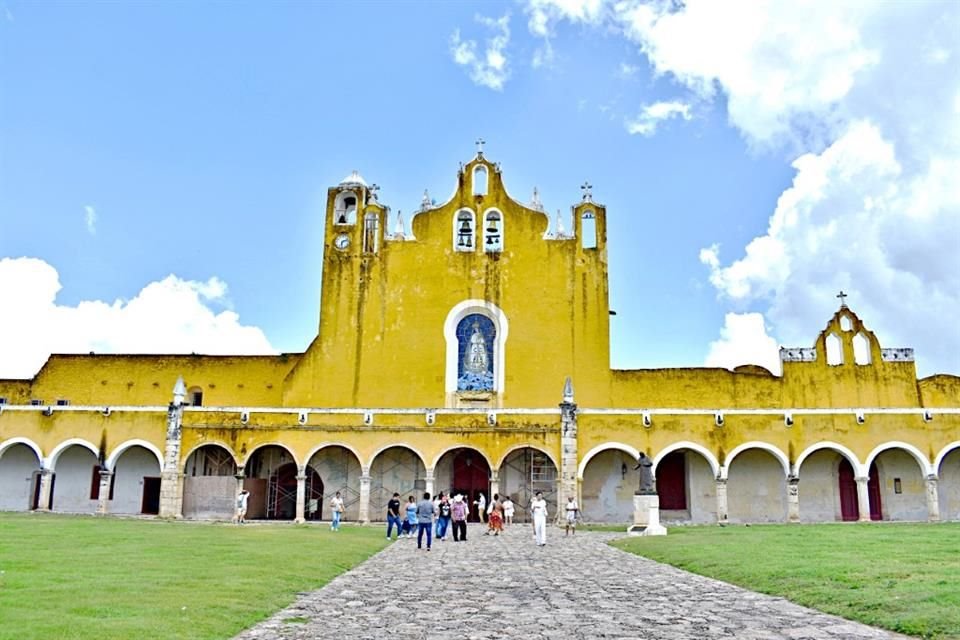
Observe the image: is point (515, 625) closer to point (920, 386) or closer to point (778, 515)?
point (778, 515)

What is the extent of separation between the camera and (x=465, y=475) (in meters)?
30.6

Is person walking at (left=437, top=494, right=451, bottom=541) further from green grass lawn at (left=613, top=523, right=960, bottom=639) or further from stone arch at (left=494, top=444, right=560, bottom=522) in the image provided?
stone arch at (left=494, top=444, right=560, bottom=522)

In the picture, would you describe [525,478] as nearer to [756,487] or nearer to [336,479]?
[336,479]

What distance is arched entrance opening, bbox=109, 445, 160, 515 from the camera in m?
31.6

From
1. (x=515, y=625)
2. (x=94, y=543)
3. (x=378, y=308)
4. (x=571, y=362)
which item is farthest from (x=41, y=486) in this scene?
(x=515, y=625)

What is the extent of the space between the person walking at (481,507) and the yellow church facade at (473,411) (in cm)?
52

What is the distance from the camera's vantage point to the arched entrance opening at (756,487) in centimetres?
2983

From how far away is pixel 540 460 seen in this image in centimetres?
2989

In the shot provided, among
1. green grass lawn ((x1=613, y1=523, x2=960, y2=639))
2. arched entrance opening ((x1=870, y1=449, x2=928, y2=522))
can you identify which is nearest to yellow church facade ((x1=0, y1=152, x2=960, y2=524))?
arched entrance opening ((x1=870, y1=449, x2=928, y2=522))

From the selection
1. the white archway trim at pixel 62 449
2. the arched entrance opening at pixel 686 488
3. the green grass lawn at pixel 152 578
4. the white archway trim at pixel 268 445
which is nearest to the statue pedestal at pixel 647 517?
the green grass lawn at pixel 152 578

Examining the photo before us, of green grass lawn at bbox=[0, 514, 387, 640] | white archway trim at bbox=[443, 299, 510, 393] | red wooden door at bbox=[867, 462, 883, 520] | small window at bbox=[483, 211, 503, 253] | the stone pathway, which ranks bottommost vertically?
the stone pathway

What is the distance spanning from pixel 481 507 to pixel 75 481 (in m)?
14.9

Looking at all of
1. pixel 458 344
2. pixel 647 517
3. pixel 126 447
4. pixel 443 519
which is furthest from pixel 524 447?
pixel 126 447

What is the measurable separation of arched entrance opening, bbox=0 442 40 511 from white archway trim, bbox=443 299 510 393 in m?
15.0
